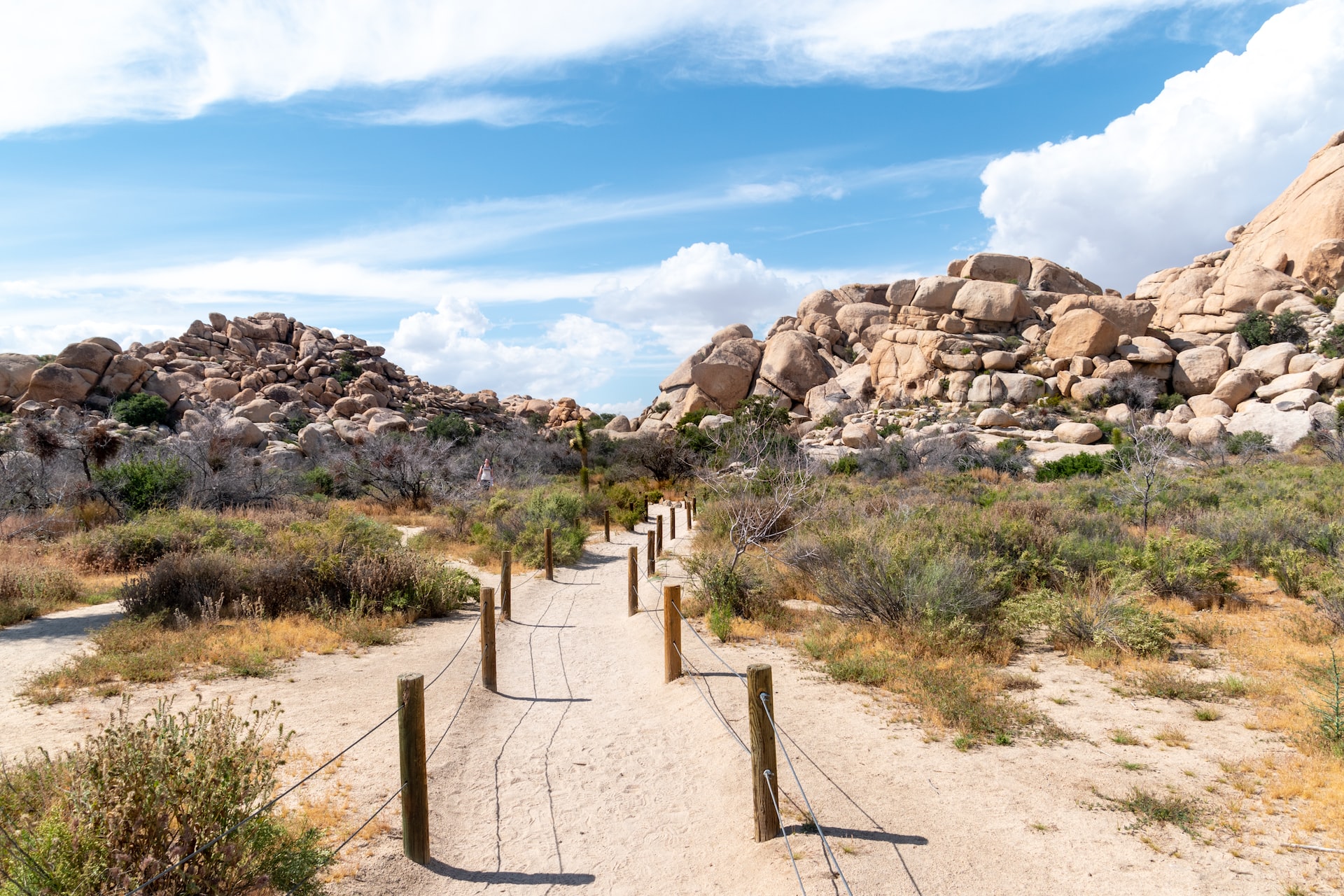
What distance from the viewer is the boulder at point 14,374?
148 ft

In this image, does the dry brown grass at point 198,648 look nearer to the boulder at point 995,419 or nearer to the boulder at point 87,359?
the boulder at point 995,419

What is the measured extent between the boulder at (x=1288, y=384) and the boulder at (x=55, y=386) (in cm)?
7083

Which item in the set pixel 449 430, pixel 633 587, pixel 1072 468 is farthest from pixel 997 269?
pixel 633 587

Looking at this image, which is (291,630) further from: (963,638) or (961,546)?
(961,546)

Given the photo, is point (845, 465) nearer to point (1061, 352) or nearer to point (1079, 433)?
point (1079, 433)

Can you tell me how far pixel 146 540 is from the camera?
553 inches

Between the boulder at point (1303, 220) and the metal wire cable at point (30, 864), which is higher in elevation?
the boulder at point (1303, 220)

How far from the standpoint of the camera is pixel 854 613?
32.6 ft

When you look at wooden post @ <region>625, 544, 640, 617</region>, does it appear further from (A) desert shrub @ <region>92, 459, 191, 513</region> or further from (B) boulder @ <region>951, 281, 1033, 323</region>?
(B) boulder @ <region>951, 281, 1033, 323</region>

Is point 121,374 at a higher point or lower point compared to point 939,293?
lower

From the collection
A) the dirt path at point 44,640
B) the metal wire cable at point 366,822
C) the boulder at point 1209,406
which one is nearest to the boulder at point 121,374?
the dirt path at point 44,640

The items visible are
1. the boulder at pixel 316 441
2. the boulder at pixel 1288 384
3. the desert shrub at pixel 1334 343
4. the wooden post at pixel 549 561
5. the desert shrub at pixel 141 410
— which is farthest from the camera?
the desert shrub at pixel 141 410

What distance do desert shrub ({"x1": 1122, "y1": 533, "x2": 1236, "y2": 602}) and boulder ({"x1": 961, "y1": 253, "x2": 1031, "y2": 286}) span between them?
51.6 metres

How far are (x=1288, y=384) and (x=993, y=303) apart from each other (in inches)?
715
